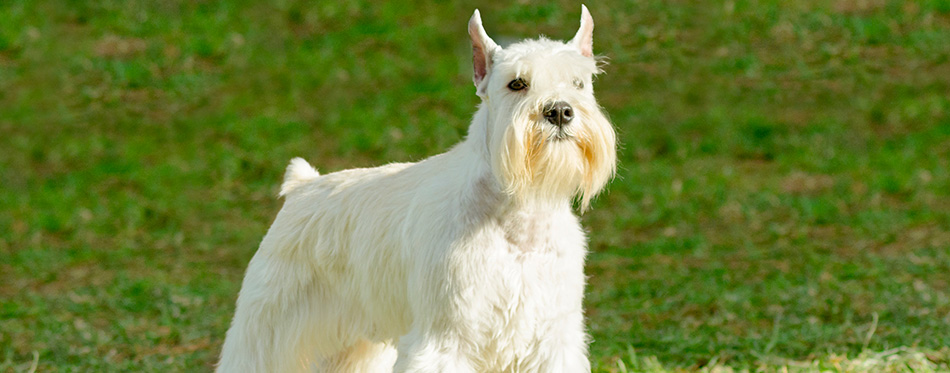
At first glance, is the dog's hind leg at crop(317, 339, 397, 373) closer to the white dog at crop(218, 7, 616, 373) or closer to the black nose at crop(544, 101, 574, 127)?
the white dog at crop(218, 7, 616, 373)

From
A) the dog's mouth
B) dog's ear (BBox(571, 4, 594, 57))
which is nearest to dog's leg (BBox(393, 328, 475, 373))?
the dog's mouth

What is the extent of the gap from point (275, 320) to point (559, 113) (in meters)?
1.79

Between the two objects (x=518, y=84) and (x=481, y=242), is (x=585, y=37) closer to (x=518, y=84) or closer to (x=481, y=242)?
(x=518, y=84)

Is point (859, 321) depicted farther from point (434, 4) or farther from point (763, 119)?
point (434, 4)

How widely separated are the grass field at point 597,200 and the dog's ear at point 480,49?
2764 millimetres

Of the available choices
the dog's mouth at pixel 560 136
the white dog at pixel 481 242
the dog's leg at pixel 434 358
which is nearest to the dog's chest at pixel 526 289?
the white dog at pixel 481 242

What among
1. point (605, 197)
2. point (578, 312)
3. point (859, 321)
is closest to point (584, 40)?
point (578, 312)

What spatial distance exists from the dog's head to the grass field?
274 cm

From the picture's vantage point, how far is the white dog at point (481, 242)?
373 centimetres

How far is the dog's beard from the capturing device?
12.0ft

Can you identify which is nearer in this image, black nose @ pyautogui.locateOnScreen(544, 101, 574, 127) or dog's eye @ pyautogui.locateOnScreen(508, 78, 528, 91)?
black nose @ pyautogui.locateOnScreen(544, 101, 574, 127)

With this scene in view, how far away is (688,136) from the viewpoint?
11750 mm

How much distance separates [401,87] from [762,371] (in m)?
7.37

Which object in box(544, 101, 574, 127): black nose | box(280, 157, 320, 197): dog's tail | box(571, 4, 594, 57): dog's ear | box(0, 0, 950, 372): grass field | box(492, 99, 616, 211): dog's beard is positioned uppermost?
box(571, 4, 594, 57): dog's ear
